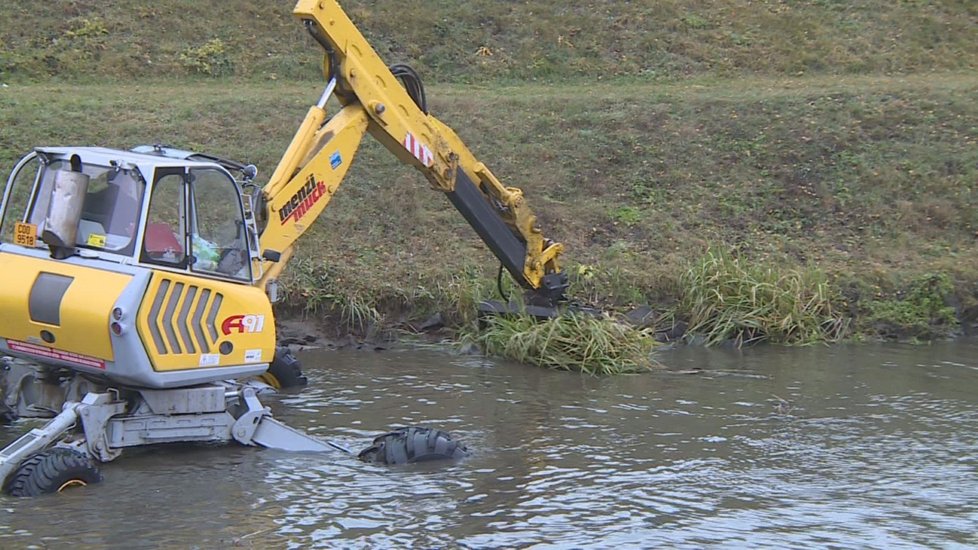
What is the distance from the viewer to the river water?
8.73 m

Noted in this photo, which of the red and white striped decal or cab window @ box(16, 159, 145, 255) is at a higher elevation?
the red and white striped decal

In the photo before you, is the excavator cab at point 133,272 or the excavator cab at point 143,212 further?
the excavator cab at point 143,212

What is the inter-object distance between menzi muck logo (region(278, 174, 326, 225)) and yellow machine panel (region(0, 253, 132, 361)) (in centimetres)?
214

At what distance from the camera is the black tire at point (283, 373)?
13.0 meters

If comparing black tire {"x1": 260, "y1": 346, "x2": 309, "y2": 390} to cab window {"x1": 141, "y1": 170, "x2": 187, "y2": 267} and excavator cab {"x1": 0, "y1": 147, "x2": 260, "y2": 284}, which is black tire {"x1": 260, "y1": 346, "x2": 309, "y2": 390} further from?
cab window {"x1": 141, "y1": 170, "x2": 187, "y2": 267}

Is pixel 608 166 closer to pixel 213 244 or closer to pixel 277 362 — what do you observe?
pixel 277 362

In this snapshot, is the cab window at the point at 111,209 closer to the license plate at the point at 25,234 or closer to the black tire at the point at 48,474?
the license plate at the point at 25,234

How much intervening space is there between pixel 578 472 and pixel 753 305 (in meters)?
6.37

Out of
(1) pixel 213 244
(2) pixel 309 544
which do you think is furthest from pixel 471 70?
(2) pixel 309 544

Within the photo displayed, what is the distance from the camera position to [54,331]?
967 centimetres

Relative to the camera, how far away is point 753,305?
16.0 metres

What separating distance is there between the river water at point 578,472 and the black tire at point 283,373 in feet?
0.65

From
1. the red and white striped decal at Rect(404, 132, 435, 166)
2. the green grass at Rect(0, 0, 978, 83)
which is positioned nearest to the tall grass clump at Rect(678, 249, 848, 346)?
the red and white striped decal at Rect(404, 132, 435, 166)

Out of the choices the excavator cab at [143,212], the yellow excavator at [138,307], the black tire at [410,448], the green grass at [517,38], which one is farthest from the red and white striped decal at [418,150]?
the green grass at [517,38]
